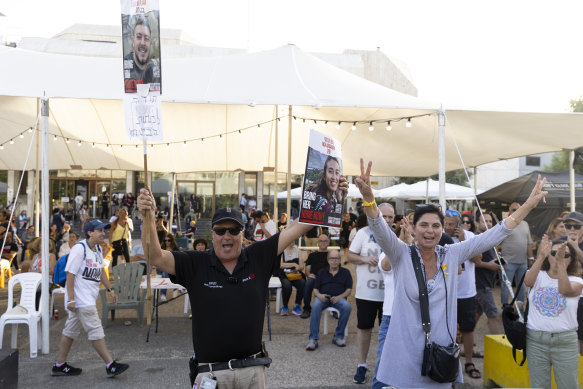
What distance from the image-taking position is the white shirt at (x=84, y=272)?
4.80m

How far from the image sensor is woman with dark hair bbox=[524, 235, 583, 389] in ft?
10.6

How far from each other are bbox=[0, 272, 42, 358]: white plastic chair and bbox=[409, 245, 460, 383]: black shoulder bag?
197 inches

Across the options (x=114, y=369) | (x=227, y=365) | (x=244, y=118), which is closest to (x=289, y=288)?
(x=114, y=369)

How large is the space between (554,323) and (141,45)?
3515mm

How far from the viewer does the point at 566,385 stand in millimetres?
3240

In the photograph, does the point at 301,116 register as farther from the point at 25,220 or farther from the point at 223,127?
the point at 25,220

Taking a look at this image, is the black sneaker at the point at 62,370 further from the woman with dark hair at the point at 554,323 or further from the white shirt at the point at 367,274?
the woman with dark hair at the point at 554,323

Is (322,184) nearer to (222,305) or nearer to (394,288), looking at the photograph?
(394,288)

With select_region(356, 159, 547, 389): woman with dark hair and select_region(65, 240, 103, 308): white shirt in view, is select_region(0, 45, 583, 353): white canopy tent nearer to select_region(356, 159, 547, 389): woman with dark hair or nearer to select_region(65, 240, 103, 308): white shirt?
select_region(65, 240, 103, 308): white shirt

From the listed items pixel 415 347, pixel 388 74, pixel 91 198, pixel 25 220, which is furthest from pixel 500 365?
pixel 388 74

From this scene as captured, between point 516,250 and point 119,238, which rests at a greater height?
point 516,250

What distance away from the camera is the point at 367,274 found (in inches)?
185

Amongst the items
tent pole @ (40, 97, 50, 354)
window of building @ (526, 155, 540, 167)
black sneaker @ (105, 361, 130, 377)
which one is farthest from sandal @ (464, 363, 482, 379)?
window of building @ (526, 155, 540, 167)

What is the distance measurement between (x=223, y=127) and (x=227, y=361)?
32.5ft
